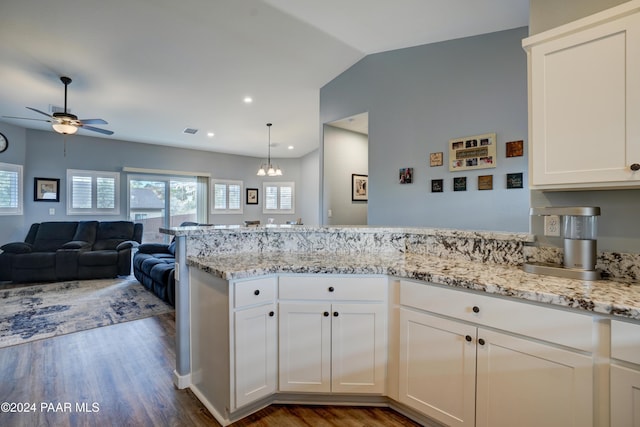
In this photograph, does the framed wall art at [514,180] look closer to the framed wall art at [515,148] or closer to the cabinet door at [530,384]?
the framed wall art at [515,148]

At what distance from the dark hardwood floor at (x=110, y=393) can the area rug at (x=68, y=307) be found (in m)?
0.36

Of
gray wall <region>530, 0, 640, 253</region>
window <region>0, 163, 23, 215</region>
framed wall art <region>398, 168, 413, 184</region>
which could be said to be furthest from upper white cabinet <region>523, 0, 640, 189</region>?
window <region>0, 163, 23, 215</region>

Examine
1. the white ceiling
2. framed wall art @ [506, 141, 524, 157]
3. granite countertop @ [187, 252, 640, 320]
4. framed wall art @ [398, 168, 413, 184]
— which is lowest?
granite countertop @ [187, 252, 640, 320]

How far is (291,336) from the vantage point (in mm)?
1841

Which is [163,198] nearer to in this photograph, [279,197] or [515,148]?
[279,197]

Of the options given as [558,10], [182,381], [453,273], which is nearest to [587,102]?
[558,10]

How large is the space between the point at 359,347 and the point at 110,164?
22.6 ft

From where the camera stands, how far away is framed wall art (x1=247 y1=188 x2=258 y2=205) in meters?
8.44

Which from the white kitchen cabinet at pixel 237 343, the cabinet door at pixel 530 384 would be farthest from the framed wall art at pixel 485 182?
the white kitchen cabinet at pixel 237 343

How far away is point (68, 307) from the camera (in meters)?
3.79

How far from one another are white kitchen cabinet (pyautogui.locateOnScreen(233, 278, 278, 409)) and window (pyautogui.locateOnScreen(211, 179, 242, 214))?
6.48 m

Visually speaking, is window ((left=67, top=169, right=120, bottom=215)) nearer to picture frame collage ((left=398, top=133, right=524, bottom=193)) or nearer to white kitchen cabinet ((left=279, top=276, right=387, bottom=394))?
white kitchen cabinet ((left=279, top=276, right=387, bottom=394))

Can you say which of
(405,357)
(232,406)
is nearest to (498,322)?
(405,357)

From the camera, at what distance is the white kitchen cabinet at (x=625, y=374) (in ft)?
3.53
